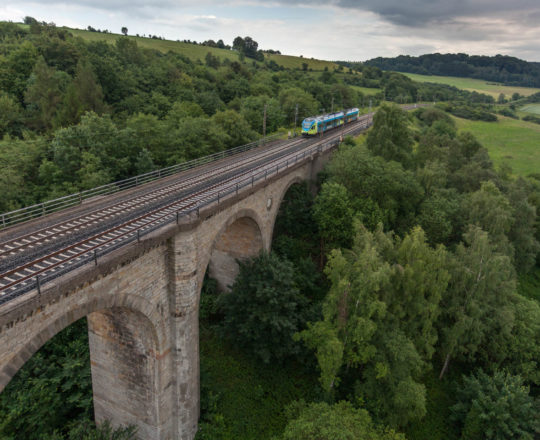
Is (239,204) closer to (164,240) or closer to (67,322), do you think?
(164,240)

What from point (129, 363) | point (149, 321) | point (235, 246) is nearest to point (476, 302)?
point (235, 246)

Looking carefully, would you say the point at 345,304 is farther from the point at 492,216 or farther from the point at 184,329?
the point at 492,216

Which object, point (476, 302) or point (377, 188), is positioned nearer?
point (476, 302)

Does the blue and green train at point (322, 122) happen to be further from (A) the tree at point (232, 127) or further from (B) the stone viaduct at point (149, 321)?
(B) the stone viaduct at point (149, 321)

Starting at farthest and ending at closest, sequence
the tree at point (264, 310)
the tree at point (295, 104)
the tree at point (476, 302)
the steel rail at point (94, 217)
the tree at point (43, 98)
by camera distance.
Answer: the tree at point (295, 104) < the tree at point (43, 98) < the tree at point (476, 302) < the tree at point (264, 310) < the steel rail at point (94, 217)

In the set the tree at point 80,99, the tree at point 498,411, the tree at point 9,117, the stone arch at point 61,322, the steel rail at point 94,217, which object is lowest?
the tree at point 498,411

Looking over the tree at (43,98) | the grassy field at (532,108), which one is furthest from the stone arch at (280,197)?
the grassy field at (532,108)

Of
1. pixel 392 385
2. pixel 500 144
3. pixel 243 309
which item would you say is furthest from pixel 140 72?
pixel 500 144
